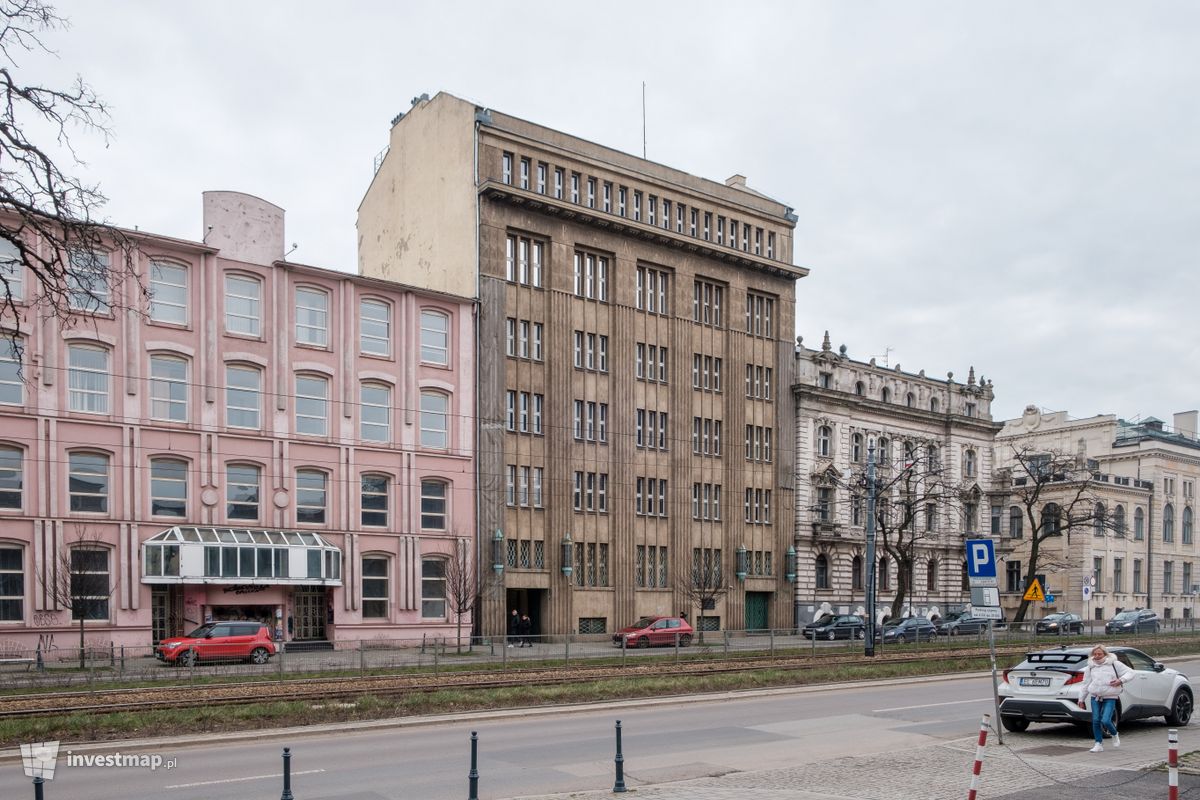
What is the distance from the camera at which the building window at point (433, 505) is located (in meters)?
50.7

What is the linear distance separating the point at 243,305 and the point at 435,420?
33.3 feet

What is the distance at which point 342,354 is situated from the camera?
160 ft

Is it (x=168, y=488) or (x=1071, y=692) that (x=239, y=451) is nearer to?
(x=168, y=488)

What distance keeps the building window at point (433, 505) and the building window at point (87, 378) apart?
1434cm

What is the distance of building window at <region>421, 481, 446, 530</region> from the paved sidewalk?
113 feet

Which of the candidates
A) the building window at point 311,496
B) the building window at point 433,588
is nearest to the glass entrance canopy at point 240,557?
the building window at point 311,496

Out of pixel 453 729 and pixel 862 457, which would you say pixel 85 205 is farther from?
pixel 862 457

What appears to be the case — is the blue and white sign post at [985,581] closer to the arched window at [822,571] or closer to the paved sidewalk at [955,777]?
the paved sidewalk at [955,777]

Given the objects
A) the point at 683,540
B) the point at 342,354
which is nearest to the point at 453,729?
the point at 342,354

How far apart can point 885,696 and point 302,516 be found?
27.2 meters

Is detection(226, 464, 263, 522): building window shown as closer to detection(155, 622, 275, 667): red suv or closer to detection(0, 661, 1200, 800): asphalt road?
detection(155, 622, 275, 667): red suv

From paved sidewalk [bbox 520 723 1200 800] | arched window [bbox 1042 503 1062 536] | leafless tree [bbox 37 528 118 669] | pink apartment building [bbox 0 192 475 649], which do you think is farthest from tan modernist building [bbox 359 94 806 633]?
paved sidewalk [bbox 520 723 1200 800]

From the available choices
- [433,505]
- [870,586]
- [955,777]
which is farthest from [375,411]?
[955,777]

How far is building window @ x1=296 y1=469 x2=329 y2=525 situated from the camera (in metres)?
46.9
